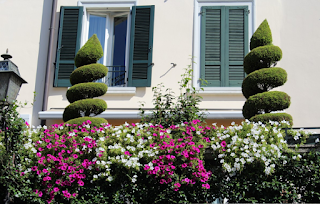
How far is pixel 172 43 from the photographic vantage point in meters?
9.50

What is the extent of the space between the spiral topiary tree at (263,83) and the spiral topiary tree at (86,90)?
2.39 meters

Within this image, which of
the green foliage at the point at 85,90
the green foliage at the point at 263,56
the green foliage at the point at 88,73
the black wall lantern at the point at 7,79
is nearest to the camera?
the black wall lantern at the point at 7,79

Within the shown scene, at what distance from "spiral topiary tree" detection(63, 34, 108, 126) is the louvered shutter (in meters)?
2.59

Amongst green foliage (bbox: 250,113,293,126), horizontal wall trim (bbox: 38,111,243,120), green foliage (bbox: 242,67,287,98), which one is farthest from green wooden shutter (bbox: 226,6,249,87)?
green foliage (bbox: 250,113,293,126)

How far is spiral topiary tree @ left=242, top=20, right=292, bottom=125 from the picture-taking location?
21.4 feet

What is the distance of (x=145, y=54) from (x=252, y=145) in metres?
4.46

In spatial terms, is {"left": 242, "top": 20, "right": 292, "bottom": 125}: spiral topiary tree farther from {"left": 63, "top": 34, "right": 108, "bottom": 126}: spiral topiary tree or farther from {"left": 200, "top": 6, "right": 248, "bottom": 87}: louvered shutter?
{"left": 63, "top": 34, "right": 108, "bottom": 126}: spiral topiary tree

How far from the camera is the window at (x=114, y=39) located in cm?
932

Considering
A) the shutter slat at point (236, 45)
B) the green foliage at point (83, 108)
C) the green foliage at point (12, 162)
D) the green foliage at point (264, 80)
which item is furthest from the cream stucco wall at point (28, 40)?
the green foliage at point (264, 80)

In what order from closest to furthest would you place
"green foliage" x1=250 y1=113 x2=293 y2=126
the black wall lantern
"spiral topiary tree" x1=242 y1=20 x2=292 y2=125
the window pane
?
the black wall lantern, "green foliage" x1=250 y1=113 x2=293 y2=126, "spiral topiary tree" x1=242 y1=20 x2=292 y2=125, the window pane

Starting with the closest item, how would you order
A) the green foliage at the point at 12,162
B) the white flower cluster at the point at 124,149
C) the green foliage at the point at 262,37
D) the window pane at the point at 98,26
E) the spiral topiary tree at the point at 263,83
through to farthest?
the green foliage at the point at 12,162 < the white flower cluster at the point at 124,149 < the spiral topiary tree at the point at 263,83 < the green foliage at the point at 262,37 < the window pane at the point at 98,26

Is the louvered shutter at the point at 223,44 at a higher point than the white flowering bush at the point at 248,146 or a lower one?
higher

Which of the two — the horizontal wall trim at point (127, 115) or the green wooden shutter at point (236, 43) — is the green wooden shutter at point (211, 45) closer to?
the green wooden shutter at point (236, 43)

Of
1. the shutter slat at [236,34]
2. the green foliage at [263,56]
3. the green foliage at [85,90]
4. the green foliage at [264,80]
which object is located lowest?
the green foliage at [85,90]
